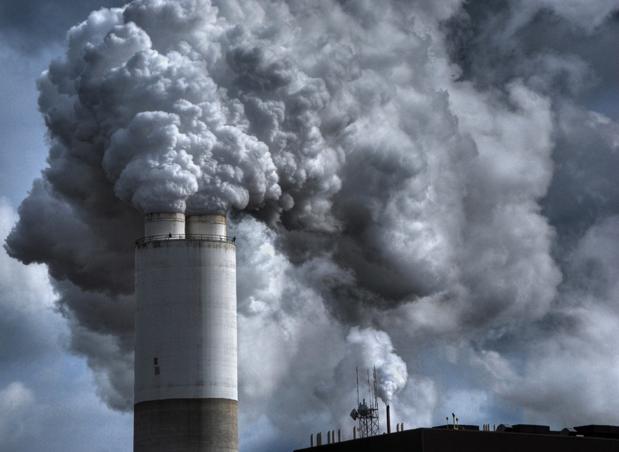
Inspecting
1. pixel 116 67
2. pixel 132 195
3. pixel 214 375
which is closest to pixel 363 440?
pixel 214 375

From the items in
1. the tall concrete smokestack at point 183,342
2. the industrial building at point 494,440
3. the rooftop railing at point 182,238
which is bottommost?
the industrial building at point 494,440

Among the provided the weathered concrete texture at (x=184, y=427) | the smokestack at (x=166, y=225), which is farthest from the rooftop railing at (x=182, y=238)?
the weathered concrete texture at (x=184, y=427)

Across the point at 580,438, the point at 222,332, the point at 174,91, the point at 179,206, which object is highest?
the point at 174,91

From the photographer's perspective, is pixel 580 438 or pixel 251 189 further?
pixel 251 189

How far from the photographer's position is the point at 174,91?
11962 cm

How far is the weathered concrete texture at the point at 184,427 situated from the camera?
374ft

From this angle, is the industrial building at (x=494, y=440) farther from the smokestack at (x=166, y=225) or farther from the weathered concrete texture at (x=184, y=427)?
the smokestack at (x=166, y=225)

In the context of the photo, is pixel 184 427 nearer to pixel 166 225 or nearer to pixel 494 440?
pixel 166 225

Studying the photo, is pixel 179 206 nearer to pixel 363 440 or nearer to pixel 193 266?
pixel 193 266

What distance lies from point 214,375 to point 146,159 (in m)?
18.7

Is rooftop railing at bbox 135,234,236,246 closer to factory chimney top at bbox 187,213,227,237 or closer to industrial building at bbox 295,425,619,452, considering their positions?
factory chimney top at bbox 187,213,227,237

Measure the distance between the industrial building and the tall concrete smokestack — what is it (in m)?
11.5

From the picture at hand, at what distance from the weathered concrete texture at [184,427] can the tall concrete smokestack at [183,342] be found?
8 cm

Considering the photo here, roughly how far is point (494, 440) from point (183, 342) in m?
26.5
